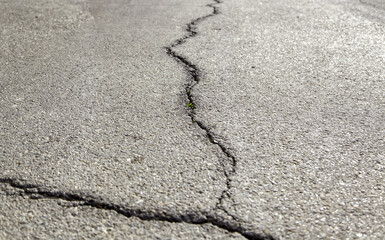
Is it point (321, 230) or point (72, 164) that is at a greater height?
point (321, 230)

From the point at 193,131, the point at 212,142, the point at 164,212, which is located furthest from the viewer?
the point at 193,131

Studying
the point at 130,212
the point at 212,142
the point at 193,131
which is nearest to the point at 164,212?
the point at 130,212

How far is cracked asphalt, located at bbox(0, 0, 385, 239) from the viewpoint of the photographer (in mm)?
1891

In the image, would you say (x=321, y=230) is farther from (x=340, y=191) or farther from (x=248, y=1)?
(x=248, y=1)

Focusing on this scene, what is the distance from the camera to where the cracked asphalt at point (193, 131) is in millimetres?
1891

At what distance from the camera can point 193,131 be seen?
2.58 meters

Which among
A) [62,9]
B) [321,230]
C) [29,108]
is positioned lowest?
[62,9]

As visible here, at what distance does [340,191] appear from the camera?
2.04 metres

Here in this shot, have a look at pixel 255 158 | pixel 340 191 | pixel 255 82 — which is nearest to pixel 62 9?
pixel 255 82

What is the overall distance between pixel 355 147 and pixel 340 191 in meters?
0.45

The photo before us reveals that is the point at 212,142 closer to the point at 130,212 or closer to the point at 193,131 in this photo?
the point at 193,131

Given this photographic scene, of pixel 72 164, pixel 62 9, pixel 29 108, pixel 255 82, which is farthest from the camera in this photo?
pixel 62 9

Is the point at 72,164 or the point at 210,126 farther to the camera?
the point at 210,126

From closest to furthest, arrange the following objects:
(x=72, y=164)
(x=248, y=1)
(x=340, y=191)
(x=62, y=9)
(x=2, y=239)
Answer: (x=2, y=239) → (x=340, y=191) → (x=72, y=164) → (x=62, y=9) → (x=248, y=1)
